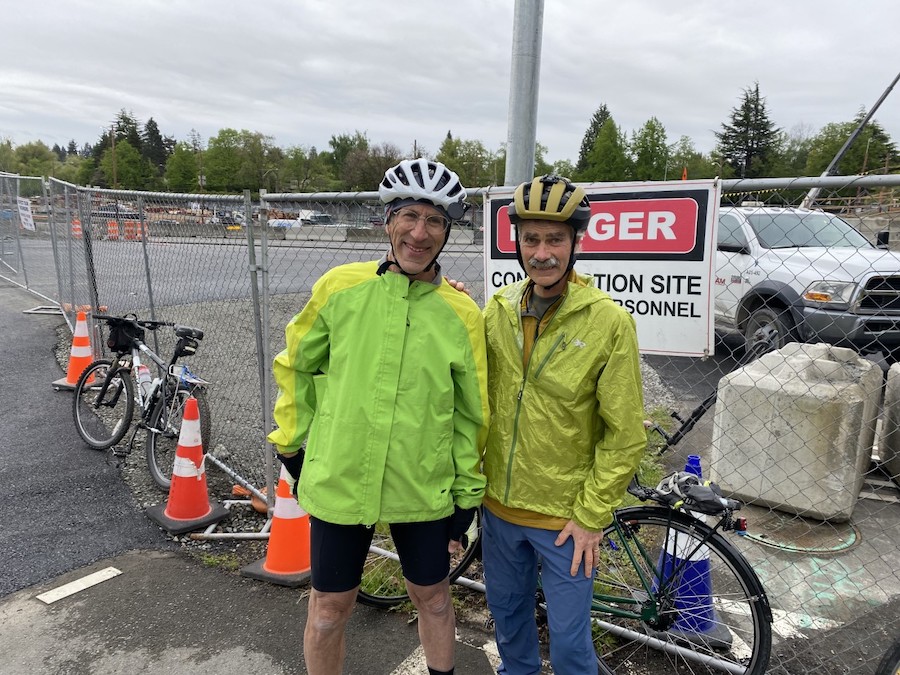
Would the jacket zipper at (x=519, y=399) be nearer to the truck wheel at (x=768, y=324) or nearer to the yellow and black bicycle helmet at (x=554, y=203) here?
the yellow and black bicycle helmet at (x=554, y=203)

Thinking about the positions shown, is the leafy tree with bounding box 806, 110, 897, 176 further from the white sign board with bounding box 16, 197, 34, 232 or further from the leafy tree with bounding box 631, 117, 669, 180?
the white sign board with bounding box 16, 197, 34, 232

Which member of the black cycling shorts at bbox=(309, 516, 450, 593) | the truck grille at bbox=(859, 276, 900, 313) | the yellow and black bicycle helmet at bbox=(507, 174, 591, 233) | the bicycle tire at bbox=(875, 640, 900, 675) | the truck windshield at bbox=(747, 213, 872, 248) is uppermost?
the yellow and black bicycle helmet at bbox=(507, 174, 591, 233)

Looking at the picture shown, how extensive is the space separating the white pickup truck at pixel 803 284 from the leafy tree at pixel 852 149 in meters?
32.2

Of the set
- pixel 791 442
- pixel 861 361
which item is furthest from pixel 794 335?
pixel 791 442

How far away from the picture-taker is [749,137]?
2677 inches

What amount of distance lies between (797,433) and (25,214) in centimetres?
1371

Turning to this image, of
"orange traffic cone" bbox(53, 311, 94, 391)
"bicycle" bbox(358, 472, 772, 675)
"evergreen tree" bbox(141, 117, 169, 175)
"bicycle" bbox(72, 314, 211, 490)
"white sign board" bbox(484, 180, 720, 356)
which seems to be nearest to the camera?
"bicycle" bbox(358, 472, 772, 675)

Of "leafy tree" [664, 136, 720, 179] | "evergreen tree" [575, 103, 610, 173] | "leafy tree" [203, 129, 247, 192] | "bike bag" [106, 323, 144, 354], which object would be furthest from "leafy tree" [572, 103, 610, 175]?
"bike bag" [106, 323, 144, 354]

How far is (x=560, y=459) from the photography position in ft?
6.62

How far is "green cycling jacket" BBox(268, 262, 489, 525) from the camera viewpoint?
6.53ft

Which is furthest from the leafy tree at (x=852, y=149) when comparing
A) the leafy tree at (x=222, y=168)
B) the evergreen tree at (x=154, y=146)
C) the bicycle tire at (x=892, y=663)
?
the evergreen tree at (x=154, y=146)

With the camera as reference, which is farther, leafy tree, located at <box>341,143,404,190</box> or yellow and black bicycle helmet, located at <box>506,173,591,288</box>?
leafy tree, located at <box>341,143,404,190</box>

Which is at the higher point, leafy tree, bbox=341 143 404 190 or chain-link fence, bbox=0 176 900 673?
leafy tree, bbox=341 143 404 190

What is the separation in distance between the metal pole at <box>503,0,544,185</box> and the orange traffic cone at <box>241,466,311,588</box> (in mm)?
2220
